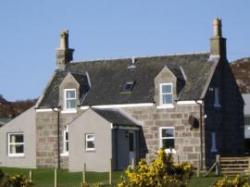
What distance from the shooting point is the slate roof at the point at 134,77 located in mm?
59812

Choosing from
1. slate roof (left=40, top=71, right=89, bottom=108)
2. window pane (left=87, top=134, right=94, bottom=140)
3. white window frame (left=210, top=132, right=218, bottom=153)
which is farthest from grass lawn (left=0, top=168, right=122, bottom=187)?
white window frame (left=210, top=132, right=218, bottom=153)

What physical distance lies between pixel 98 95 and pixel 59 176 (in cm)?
933

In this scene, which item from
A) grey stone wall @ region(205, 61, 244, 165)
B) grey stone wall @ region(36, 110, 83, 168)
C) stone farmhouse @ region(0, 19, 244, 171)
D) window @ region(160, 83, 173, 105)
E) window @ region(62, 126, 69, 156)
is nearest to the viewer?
stone farmhouse @ region(0, 19, 244, 171)

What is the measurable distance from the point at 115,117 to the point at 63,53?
30.2ft

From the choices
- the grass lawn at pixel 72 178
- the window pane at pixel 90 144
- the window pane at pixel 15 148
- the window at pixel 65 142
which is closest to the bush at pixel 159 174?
the grass lawn at pixel 72 178

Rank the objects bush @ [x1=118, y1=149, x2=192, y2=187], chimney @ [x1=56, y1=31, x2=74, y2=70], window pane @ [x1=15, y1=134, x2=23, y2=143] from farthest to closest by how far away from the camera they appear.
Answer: chimney @ [x1=56, y1=31, x2=74, y2=70] < window pane @ [x1=15, y1=134, x2=23, y2=143] < bush @ [x1=118, y1=149, x2=192, y2=187]

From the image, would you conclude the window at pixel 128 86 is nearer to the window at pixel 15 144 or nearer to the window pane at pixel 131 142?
the window pane at pixel 131 142

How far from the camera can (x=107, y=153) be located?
190 feet

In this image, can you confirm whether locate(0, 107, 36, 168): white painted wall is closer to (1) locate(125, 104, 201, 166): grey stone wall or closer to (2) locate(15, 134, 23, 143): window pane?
(2) locate(15, 134, 23, 143): window pane

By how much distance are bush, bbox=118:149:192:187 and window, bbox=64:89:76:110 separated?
39343 mm

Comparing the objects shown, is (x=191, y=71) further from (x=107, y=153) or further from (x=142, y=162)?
(x=142, y=162)

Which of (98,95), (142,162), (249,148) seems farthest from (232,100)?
(142,162)

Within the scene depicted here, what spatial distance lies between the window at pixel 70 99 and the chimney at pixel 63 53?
4099 millimetres

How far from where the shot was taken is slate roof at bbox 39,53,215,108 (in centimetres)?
5981
